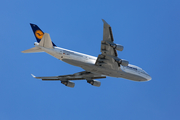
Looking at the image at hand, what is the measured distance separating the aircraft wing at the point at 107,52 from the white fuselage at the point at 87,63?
0.89 metres

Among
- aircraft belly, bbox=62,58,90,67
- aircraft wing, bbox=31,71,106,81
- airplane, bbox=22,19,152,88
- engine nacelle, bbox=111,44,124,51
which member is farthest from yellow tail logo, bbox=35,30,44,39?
engine nacelle, bbox=111,44,124,51

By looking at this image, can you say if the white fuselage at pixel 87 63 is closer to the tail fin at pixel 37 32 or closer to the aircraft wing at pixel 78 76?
the tail fin at pixel 37 32

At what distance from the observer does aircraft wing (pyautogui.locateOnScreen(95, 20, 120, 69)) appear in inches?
1137

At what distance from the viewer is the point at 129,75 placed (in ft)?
118

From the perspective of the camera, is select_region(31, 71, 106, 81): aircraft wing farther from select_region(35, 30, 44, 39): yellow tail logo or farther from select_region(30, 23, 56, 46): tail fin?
select_region(35, 30, 44, 39): yellow tail logo

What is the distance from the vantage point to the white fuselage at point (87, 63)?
32.6 m

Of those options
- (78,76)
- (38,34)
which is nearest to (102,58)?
(78,76)

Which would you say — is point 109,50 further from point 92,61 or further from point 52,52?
point 52,52

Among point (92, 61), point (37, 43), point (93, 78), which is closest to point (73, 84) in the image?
point (93, 78)

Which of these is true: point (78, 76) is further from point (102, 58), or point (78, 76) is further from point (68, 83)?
point (102, 58)

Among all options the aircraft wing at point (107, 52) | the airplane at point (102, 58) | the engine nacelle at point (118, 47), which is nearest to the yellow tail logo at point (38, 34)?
the airplane at point (102, 58)

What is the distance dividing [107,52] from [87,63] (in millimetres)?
3566

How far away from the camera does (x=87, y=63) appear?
110ft

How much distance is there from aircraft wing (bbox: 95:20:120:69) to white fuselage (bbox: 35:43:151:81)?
890 mm
